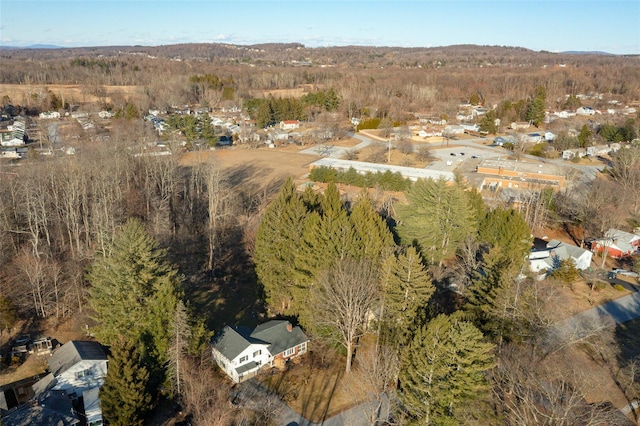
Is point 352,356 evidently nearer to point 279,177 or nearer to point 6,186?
point 6,186

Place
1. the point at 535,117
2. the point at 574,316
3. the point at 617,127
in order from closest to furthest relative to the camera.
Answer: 1. the point at 574,316
2. the point at 617,127
3. the point at 535,117

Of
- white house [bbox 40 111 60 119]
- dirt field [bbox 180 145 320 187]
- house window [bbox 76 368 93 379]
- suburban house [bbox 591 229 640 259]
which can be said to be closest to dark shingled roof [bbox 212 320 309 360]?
house window [bbox 76 368 93 379]

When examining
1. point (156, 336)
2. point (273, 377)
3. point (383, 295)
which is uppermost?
point (383, 295)

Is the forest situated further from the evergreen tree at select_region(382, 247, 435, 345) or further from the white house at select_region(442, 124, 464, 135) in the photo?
the white house at select_region(442, 124, 464, 135)

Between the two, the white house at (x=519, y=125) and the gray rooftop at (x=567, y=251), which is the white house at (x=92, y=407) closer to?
the gray rooftop at (x=567, y=251)

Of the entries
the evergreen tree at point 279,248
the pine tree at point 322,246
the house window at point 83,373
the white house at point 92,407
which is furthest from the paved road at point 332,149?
the white house at point 92,407

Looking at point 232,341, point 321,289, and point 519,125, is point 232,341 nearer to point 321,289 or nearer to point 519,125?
point 321,289

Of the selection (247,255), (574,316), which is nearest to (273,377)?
(247,255)
